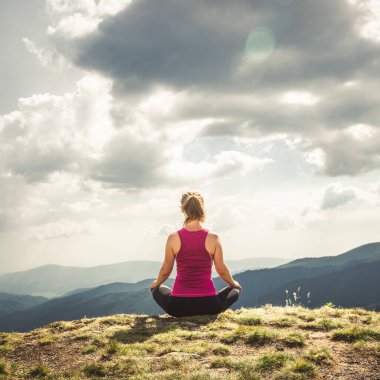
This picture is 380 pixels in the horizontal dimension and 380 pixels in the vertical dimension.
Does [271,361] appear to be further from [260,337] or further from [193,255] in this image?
[193,255]

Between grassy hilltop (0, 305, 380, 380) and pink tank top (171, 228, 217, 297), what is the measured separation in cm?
115

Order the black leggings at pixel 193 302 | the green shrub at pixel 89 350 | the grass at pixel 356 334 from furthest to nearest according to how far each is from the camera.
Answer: the black leggings at pixel 193 302 → the green shrub at pixel 89 350 → the grass at pixel 356 334

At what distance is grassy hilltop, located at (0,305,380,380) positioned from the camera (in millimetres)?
6898

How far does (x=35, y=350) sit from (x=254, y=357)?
→ 5.83 metres

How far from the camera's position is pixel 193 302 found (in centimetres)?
1070

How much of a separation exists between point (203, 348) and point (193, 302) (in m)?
2.53

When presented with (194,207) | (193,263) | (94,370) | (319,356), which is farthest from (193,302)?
(319,356)

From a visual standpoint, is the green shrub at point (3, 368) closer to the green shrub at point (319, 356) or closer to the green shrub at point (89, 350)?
the green shrub at point (89, 350)

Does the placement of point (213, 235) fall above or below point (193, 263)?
above

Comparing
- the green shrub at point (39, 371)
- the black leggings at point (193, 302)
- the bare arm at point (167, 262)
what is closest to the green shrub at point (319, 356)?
the black leggings at point (193, 302)

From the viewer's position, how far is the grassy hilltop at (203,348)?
6.90 metres

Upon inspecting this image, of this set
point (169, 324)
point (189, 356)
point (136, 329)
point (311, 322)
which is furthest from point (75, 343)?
point (311, 322)

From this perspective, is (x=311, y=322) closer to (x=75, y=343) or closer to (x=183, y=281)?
(x=183, y=281)

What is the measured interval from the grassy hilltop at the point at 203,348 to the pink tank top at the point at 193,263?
1.15 metres
